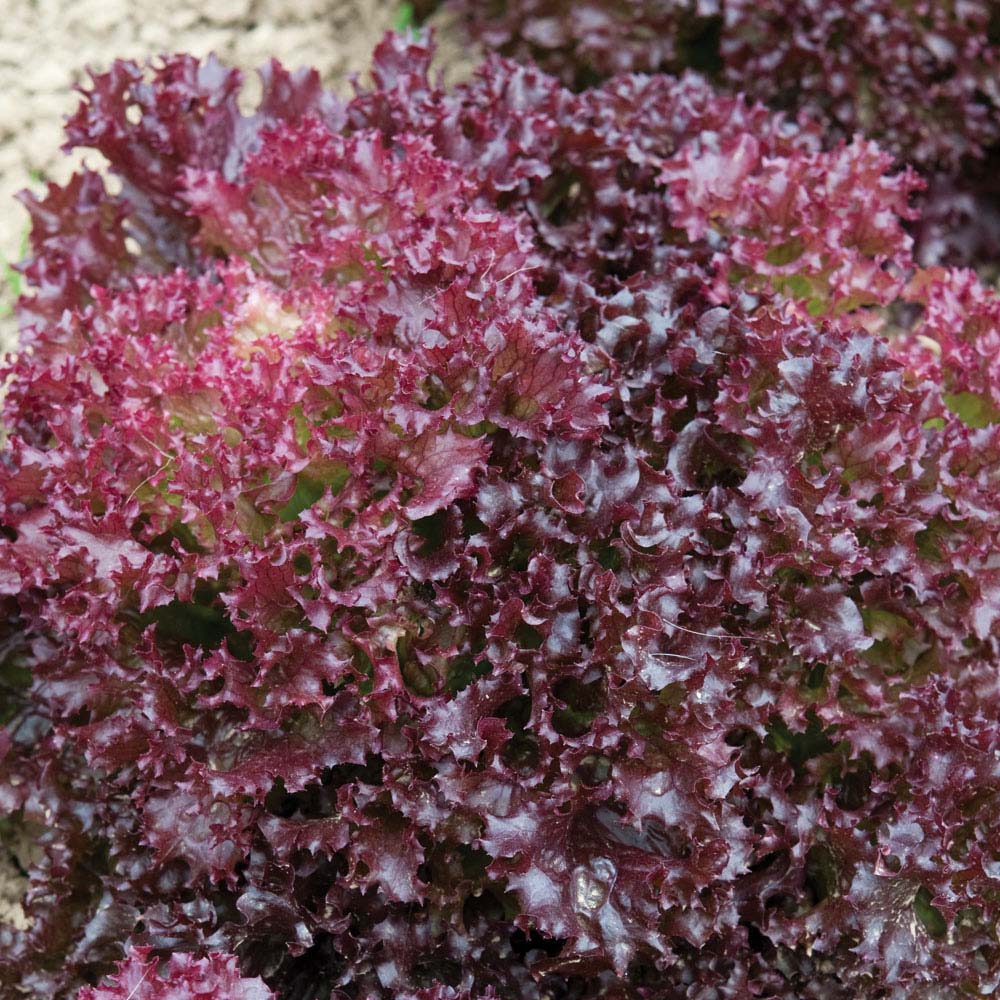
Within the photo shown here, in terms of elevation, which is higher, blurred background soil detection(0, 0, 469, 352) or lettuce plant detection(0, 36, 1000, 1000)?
blurred background soil detection(0, 0, 469, 352)

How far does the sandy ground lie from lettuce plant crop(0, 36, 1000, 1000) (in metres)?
1.44

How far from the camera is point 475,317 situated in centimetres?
225

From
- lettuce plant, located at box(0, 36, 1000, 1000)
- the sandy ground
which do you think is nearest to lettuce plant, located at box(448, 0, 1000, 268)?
the sandy ground

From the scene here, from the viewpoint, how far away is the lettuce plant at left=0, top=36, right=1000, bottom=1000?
2125mm

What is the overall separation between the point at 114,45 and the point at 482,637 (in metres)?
3.01

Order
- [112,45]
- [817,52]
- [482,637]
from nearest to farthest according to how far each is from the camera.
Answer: [482,637], [817,52], [112,45]

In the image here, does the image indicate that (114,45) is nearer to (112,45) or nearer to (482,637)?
(112,45)

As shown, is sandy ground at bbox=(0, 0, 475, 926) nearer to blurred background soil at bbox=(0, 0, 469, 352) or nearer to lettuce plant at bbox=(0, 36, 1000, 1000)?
blurred background soil at bbox=(0, 0, 469, 352)

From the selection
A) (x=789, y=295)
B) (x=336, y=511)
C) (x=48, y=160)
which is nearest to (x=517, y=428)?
(x=336, y=511)

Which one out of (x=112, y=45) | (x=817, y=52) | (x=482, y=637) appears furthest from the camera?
(x=112, y=45)

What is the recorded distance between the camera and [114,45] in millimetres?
3986

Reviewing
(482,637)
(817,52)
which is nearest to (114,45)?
(817,52)

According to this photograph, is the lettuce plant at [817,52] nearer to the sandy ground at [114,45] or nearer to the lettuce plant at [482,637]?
the sandy ground at [114,45]

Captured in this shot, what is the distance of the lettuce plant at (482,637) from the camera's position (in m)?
2.12
